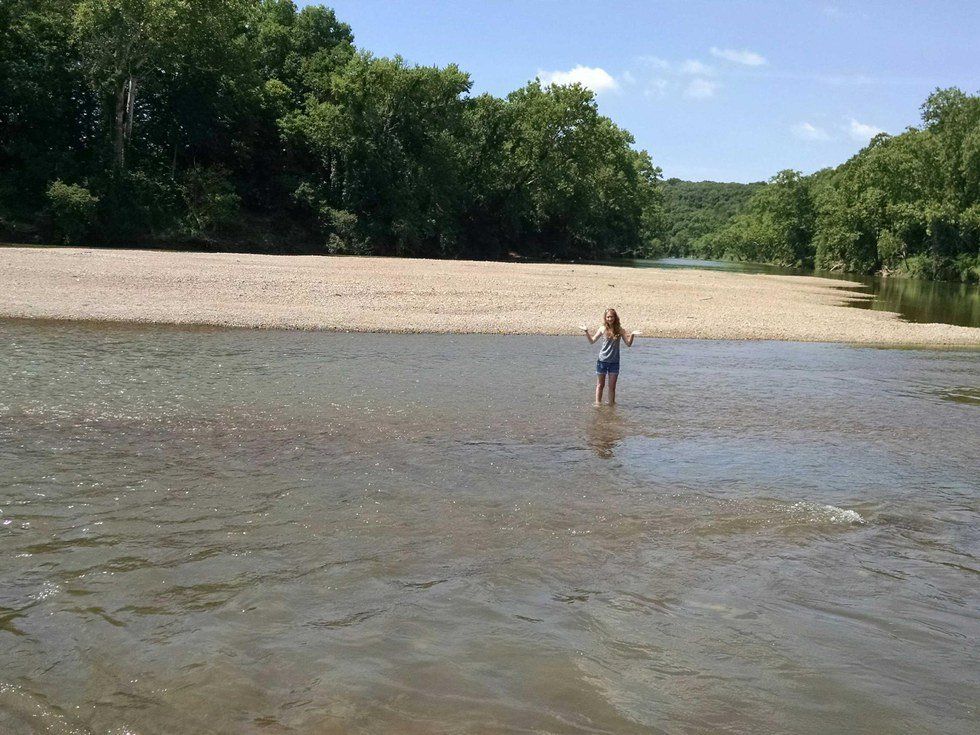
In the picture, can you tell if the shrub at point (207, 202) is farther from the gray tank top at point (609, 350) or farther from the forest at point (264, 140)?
the gray tank top at point (609, 350)

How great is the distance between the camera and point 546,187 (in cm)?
7869

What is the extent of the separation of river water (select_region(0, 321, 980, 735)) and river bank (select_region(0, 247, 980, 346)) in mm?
9064

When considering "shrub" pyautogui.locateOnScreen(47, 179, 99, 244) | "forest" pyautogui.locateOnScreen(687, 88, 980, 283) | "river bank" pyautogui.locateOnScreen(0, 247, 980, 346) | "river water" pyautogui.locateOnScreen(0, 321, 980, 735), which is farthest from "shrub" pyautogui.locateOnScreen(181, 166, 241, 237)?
"forest" pyautogui.locateOnScreen(687, 88, 980, 283)

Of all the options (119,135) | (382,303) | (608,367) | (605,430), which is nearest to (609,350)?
(608,367)

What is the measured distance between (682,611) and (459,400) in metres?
7.67

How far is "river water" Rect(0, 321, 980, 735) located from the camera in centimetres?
431

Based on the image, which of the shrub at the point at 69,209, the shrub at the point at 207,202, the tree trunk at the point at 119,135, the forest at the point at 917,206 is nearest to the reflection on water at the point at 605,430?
the shrub at the point at 69,209

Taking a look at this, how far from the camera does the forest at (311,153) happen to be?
47.4 m

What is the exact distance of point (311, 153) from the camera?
60.9 meters

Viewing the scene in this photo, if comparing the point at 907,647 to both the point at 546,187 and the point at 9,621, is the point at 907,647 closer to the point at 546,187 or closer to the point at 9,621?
the point at 9,621

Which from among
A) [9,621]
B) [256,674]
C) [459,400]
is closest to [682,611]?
[256,674]

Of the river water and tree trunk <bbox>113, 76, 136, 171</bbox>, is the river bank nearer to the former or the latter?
the river water

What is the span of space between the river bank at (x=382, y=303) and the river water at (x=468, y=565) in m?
9.06

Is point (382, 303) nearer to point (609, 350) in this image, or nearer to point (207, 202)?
point (609, 350)
